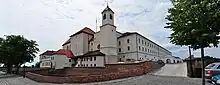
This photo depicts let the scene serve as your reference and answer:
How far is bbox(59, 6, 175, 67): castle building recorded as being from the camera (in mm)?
62031

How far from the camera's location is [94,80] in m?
24.2

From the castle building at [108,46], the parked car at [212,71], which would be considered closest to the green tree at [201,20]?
the parked car at [212,71]

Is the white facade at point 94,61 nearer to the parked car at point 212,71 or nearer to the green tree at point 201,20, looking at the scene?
the parked car at point 212,71

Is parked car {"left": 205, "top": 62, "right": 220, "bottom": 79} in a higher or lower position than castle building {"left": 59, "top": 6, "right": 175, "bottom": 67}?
lower

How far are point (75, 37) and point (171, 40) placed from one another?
65990mm

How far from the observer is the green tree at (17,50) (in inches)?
2137

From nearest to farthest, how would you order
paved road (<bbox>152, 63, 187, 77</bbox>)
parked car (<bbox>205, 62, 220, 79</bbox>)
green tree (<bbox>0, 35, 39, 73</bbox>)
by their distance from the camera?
parked car (<bbox>205, 62, 220, 79</bbox>)
paved road (<bbox>152, 63, 187, 77</bbox>)
green tree (<bbox>0, 35, 39, 73</bbox>)

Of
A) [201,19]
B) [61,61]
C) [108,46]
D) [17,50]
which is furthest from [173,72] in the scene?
[61,61]

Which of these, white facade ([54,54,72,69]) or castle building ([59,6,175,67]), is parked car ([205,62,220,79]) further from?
white facade ([54,54,72,69])

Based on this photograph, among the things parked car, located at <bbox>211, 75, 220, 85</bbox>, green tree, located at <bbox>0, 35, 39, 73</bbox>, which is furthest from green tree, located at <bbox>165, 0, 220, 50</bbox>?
green tree, located at <bbox>0, 35, 39, 73</bbox>

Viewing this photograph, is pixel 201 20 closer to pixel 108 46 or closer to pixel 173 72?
Result: pixel 173 72

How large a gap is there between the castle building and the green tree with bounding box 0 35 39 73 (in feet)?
49.6

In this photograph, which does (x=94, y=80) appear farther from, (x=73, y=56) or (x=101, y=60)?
(x=73, y=56)

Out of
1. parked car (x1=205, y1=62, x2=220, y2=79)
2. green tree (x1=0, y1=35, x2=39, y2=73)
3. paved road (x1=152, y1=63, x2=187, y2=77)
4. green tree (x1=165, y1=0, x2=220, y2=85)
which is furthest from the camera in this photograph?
green tree (x1=0, y1=35, x2=39, y2=73)
